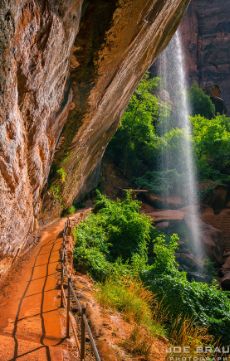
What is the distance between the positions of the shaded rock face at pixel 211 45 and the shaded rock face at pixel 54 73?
42.2m

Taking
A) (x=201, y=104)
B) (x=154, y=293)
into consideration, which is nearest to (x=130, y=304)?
(x=154, y=293)

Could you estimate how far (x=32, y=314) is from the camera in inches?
257

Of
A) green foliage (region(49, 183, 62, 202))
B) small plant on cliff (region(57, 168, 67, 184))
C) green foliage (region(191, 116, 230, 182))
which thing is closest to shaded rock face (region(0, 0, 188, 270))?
small plant on cliff (region(57, 168, 67, 184))

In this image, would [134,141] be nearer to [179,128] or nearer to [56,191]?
[179,128]

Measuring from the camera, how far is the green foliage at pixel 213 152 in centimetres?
3167

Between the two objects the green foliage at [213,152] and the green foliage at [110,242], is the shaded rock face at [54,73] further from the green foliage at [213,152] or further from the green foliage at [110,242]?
the green foliage at [213,152]

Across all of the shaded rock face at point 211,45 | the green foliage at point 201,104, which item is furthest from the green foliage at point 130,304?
the shaded rock face at point 211,45

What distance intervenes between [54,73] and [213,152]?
27733 mm

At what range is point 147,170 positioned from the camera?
117 ft

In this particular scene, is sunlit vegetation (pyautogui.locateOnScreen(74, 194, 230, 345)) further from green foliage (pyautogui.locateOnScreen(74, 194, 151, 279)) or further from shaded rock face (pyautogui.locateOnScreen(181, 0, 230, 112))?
shaded rock face (pyautogui.locateOnScreen(181, 0, 230, 112))

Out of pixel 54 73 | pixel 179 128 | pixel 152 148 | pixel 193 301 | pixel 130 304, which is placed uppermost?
pixel 179 128

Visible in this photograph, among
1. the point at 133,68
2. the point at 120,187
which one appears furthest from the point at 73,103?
the point at 120,187

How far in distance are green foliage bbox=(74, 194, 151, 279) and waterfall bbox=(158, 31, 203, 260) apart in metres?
6.80

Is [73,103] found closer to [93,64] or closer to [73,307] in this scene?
[93,64]
